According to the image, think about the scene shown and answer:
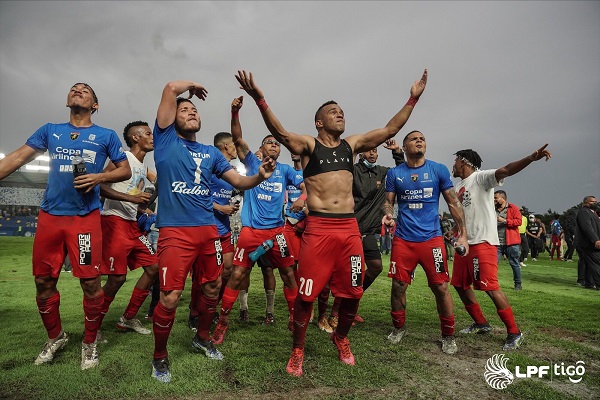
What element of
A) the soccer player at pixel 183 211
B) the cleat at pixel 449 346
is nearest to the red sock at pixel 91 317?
the soccer player at pixel 183 211

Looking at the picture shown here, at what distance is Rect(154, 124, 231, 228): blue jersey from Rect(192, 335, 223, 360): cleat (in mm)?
1359

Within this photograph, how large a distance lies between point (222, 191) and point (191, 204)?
210 centimetres

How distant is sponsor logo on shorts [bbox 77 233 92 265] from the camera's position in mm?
3689

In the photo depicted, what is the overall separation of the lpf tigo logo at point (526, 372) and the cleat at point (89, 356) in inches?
152

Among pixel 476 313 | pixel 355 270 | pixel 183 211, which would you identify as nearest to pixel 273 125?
pixel 183 211

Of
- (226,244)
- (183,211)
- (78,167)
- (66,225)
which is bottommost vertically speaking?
(226,244)

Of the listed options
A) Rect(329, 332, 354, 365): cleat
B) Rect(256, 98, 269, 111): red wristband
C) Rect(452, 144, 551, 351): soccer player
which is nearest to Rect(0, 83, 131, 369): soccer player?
Rect(256, 98, 269, 111): red wristband

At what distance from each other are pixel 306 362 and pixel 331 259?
1.15 m

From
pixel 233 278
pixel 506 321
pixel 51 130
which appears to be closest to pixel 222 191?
pixel 233 278

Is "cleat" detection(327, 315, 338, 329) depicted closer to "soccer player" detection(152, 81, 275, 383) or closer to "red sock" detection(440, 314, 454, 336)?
"red sock" detection(440, 314, 454, 336)

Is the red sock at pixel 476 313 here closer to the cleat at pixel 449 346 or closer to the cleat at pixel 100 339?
the cleat at pixel 449 346

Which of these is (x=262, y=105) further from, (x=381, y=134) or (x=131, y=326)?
(x=131, y=326)

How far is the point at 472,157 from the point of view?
536 cm

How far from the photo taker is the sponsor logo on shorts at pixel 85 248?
12.1 feet
